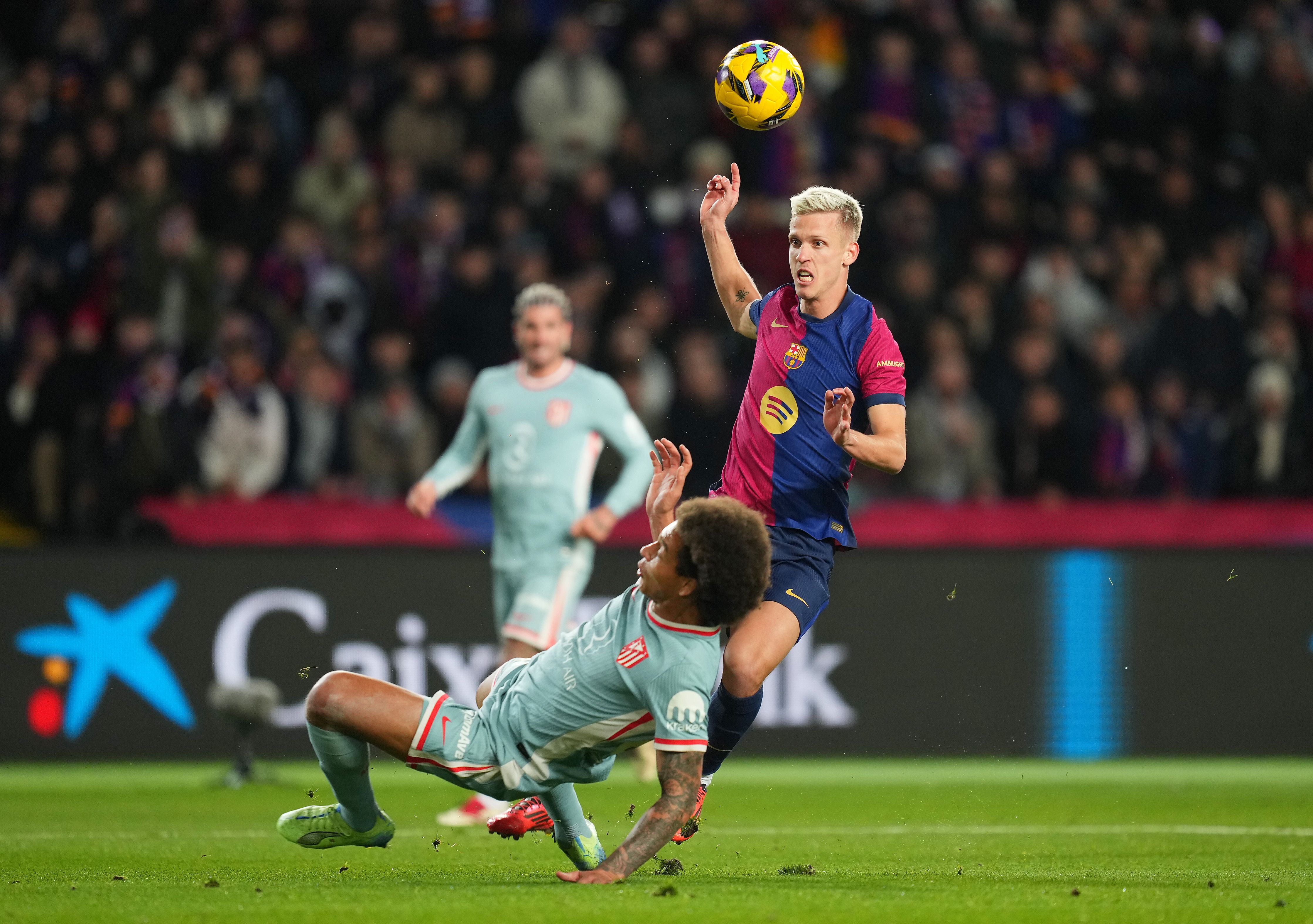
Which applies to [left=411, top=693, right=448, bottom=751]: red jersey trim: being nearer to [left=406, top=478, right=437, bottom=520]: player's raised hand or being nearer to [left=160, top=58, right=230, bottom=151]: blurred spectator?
[left=406, top=478, right=437, bottom=520]: player's raised hand

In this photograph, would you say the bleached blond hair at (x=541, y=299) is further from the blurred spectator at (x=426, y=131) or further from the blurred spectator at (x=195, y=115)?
the blurred spectator at (x=195, y=115)

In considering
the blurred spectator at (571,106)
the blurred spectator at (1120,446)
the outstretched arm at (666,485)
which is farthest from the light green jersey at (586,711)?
the blurred spectator at (571,106)

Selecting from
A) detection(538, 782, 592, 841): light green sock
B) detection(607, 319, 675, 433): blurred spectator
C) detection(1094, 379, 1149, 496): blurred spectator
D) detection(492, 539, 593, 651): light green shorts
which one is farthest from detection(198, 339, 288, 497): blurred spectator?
detection(538, 782, 592, 841): light green sock

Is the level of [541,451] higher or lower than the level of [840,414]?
→ lower

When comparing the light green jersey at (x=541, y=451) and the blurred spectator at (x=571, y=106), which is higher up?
the blurred spectator at (x=571, y=106)

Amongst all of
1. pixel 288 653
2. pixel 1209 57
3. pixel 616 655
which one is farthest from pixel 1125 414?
pixel 616 655

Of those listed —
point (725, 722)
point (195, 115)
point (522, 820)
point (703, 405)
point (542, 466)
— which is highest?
point (195, 115)

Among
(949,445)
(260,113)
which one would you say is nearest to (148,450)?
(260,113)

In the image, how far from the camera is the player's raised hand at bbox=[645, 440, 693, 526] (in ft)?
20.0

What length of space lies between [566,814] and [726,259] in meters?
2.44

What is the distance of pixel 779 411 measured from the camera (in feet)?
22.7

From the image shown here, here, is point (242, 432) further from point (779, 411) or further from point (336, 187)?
point (779, 411)

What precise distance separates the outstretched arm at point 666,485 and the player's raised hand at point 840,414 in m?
0.51

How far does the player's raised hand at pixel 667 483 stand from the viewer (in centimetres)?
611
